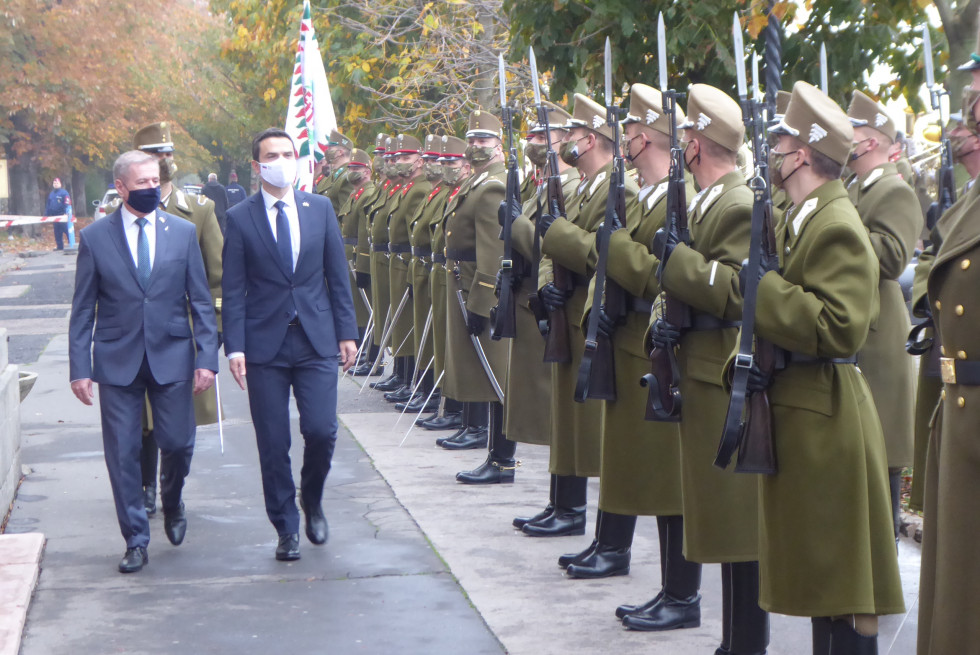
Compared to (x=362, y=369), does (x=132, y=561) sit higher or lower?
higher

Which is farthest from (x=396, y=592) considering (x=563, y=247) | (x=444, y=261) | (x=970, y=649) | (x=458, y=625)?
(x=444, y=261)

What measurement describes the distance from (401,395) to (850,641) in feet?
25.4

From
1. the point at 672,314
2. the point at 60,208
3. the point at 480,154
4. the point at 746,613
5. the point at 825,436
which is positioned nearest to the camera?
the point at 825,436

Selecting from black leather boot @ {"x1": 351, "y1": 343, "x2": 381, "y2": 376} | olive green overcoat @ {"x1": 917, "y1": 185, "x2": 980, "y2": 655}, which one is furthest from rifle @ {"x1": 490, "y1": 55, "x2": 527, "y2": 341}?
black leather boot @ {"x1": 351, "y1": 343, "x2": 381, "y2": 376}

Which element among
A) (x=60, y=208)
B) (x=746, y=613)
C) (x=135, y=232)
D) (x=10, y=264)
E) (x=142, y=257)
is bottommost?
(x=10, y=264)

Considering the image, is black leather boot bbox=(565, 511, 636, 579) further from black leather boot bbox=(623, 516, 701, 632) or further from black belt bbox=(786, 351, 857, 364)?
black belt bbox=(786, 351, 857, 364)

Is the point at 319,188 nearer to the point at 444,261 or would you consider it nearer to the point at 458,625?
the point at 444,261

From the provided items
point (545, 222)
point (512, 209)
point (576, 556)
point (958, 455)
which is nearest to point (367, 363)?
point (512, 209)

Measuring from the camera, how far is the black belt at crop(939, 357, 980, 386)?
12.3ft

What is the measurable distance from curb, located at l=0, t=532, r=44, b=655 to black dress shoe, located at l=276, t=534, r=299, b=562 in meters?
1.11

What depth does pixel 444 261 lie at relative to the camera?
10.1m

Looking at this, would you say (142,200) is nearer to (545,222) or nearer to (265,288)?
(265,288)

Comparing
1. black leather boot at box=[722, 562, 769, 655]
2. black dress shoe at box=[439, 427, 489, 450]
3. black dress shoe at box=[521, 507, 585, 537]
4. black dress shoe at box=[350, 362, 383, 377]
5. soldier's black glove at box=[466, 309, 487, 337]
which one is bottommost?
black dress shoe at box=[350, 362, 383, 377]

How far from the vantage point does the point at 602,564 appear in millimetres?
6297
